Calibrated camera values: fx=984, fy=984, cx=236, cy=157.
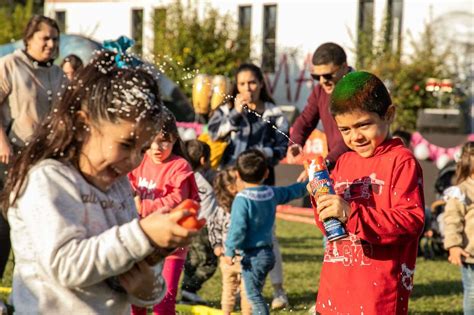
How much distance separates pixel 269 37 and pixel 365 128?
919 inches

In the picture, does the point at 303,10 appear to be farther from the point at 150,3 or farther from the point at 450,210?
the point at 450,210

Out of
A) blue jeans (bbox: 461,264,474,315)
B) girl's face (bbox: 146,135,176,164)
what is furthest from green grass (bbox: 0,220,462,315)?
girl's face (bbox: 146,135,176,164)

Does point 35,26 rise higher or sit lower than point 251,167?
higher

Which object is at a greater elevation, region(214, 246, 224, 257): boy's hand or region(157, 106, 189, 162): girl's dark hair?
region(157, 106, 189, 162): girl's dark hair

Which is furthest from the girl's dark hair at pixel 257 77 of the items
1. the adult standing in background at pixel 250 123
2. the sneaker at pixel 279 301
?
the sneaker at pixel 279 301

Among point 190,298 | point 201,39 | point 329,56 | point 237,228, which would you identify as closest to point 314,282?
point 190,298

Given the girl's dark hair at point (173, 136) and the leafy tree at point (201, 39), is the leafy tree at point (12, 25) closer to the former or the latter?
the leafy tree at point (201, 39)

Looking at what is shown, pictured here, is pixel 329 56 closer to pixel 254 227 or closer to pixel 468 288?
pixel 254 227

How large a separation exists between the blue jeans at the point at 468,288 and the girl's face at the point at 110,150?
11.5 ft

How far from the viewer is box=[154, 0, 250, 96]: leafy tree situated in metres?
23.6

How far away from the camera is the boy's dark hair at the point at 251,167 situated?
20.0ft

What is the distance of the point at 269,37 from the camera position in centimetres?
2694

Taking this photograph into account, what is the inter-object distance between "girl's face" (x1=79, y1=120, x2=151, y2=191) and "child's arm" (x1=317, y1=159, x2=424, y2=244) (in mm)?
1110

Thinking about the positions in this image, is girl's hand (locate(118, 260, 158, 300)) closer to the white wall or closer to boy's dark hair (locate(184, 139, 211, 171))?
boy's dark hair (locate(184, 139, 211, 171))
